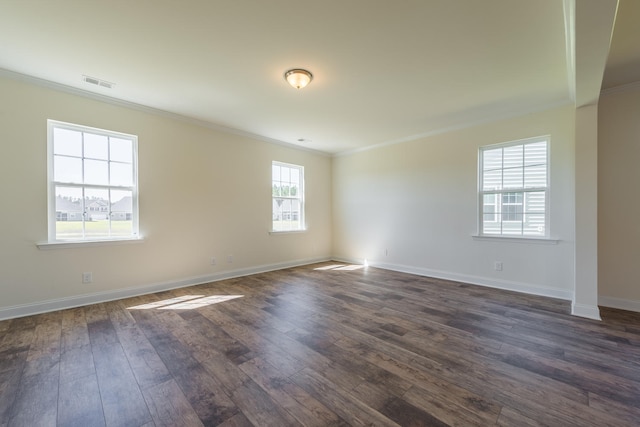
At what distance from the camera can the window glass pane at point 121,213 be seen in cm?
361

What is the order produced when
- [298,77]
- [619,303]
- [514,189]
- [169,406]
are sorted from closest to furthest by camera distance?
[169,406]
[298,77]
[619,303]
[514,189]

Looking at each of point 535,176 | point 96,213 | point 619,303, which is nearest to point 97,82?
point 96,213

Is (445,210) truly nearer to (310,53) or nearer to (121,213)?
(310,53)

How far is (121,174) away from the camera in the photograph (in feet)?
12.0

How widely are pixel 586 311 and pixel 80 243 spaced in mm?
6024

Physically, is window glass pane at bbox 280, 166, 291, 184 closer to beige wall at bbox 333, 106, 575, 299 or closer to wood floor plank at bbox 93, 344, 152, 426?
beige wall at bbox 333, 106, 575, 299

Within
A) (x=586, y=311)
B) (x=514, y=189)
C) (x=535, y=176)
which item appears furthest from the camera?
(x=514, y=189)

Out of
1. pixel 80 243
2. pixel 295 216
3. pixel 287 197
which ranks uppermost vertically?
pixel 287 197

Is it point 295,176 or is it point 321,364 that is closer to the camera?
point 321,364

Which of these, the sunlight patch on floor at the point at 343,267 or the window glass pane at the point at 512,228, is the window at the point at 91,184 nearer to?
the sunlight patch on floor at the point at 343,267

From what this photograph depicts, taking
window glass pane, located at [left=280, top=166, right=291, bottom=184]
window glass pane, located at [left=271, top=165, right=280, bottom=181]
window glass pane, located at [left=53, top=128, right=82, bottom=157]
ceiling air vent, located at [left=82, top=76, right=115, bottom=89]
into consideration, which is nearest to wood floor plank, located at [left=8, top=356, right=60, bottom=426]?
window glass pane, located at [left=53, top=128, right=82, bottom=157]

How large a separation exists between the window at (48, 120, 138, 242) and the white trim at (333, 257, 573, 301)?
15.1ft

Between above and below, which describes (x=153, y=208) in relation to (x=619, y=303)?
above

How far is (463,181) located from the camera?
4.46 meters
